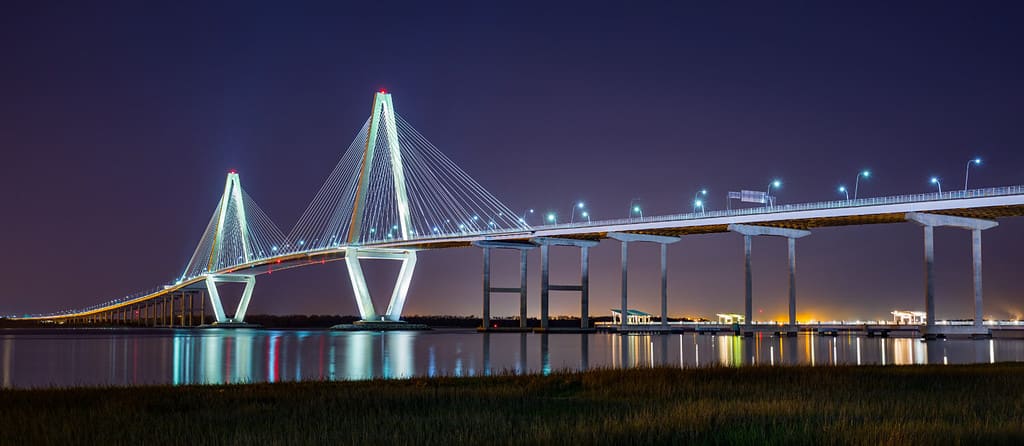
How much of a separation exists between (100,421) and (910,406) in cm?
1284

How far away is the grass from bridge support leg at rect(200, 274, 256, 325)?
117 meters

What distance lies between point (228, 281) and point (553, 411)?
129 meters

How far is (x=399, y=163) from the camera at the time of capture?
90.4 metres

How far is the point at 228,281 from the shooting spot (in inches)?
5423

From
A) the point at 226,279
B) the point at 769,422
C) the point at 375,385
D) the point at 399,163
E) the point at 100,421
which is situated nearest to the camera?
the point at 769,422

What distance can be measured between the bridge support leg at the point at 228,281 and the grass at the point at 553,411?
383 feet

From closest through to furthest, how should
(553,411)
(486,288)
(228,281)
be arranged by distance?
(553,411) → (486,288) → (228,281)

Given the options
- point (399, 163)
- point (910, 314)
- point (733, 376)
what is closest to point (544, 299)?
point (399, 163)

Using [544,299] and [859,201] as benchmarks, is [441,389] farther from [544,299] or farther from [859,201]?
[544,299]

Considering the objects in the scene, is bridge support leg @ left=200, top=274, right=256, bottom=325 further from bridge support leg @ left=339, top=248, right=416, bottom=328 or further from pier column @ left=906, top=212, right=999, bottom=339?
pier column @ left=906, top=212, right=999, bottom=339

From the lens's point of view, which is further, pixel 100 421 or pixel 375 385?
pixel 375 385

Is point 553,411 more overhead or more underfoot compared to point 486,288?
more underfoot

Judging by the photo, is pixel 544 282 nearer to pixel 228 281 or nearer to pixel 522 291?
pixel 522 291

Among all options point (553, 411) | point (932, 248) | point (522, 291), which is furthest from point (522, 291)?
point (553, 411)
